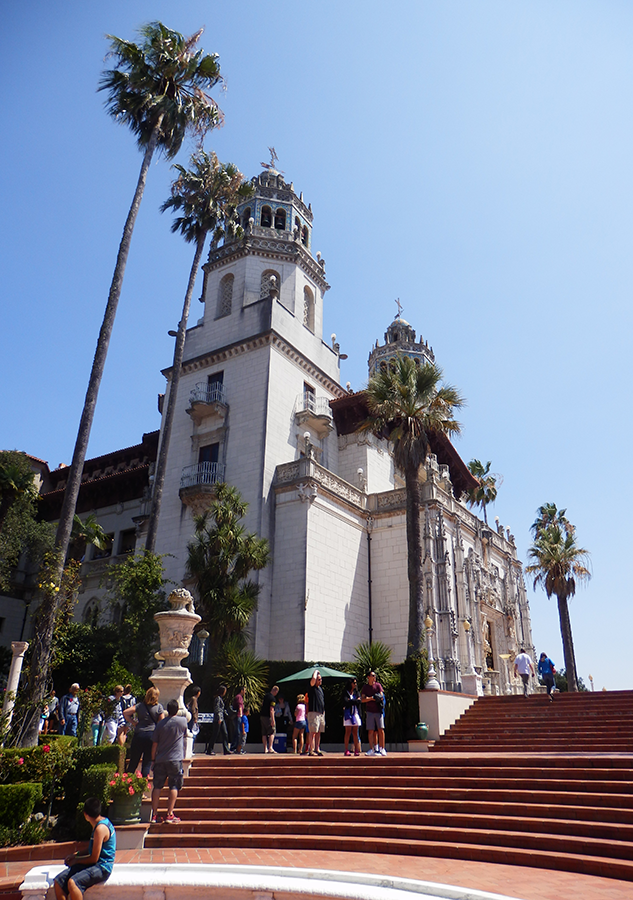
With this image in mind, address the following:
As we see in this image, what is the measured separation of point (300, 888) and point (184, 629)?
8076mm

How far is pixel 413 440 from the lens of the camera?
25656 millimetres

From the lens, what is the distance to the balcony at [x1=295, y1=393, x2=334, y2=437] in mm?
33625

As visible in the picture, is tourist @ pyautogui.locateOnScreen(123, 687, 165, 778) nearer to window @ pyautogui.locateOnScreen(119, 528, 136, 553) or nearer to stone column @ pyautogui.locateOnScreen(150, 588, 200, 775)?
stone column @ pyautogui.locateOnScreen(150, 588, 200, 775)

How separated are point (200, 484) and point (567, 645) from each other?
77.1ft

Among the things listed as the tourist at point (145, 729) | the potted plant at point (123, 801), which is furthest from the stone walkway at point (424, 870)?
the tourist at point (145, 729)

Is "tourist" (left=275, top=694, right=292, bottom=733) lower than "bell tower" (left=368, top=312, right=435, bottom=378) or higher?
lower

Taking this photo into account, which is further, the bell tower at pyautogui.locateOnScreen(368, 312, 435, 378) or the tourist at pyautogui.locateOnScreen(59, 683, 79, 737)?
the bell tower at pyautogui.locateOnScreen(368, 312, 435, 378)

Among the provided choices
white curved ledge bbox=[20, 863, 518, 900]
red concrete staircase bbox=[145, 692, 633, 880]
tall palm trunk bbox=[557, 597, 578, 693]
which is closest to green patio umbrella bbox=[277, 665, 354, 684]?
red concrete staircase bbox=[145, 692, 633, 880]

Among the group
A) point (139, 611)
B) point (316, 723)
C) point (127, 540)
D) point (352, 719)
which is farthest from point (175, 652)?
point (127, 540)

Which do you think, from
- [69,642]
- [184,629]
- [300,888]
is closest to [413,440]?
[184,629]

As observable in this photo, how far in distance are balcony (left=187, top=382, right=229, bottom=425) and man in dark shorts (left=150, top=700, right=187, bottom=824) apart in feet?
74.6

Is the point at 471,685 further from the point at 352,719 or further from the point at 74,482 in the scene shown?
the point at 74,482

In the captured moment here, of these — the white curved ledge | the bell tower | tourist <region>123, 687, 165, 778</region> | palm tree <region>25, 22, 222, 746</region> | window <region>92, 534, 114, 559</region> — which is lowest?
the white curved ledge

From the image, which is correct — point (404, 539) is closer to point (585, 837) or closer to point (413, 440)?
point (413, 440)
